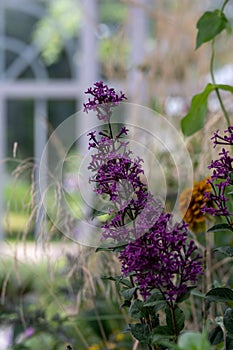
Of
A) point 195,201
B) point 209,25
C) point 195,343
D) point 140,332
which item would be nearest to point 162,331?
point 140,332

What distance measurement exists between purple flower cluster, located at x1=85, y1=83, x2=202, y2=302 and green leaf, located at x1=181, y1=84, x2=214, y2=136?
342mm

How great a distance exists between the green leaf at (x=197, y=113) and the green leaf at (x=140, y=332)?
381 millimetres

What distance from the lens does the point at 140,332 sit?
528mm

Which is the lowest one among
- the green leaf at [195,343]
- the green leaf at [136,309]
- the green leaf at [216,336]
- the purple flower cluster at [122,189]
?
the green leaf at [216,336]

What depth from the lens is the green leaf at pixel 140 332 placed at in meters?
0.52

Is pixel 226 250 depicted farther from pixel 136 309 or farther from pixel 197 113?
pixel 197 113

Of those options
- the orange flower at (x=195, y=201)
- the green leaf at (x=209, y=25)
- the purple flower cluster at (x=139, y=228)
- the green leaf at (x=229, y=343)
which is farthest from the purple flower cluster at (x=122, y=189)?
the green leaf at (x=209, y=25)

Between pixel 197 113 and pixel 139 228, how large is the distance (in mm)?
382

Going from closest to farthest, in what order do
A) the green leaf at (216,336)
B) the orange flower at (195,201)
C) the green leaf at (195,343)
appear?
the green leaf at (195,343)
the green leaf at (216,336)
the orange flower at (195,201)

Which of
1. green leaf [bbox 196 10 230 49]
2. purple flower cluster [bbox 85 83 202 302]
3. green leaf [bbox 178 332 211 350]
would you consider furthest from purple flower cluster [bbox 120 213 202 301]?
green leaf [bbox 196 10 230 49]

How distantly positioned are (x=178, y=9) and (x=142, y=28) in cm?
122

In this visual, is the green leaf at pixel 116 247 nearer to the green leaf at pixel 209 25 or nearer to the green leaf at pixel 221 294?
the green leaf at pixel 221 294

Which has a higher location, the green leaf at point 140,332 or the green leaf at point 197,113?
the green leaf at point 197,113

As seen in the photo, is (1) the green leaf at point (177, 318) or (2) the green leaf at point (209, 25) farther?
(2) the green leaf at point (209, 25)
